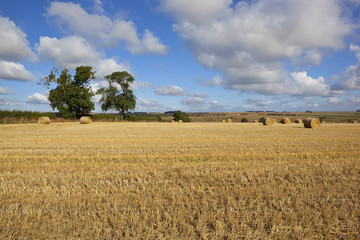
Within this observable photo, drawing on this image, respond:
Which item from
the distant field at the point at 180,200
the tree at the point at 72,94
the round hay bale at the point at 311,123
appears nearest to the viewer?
the distant field at the point at 180,200

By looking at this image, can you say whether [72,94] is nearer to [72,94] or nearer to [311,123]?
[72,94]

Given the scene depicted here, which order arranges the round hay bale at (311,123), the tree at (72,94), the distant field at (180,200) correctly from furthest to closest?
the tree at (72,94)
the round hay bale at (311,123)
the distant field at (180,200)

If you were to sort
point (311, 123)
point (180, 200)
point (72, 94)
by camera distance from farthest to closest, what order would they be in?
Result: point (72, 94) < point (311, 123) < point (180, 200)

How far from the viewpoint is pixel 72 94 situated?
40312mm

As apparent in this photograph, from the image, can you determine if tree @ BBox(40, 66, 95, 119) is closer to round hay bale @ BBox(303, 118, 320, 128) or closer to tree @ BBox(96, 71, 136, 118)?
tree @ BBox(96, 71, 136, 118)

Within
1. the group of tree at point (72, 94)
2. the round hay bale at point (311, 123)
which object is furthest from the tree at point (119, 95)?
the round hay bale at point (311, 123)

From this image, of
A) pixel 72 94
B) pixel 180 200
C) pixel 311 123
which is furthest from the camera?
pixel 72 94

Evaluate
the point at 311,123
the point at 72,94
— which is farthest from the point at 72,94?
the point at 311,123

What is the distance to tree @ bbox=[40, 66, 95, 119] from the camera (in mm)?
40312

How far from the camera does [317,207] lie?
4.48m

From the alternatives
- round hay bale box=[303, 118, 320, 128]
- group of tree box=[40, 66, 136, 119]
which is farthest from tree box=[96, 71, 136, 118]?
round hay bale box=[303, 118, 320, 128]

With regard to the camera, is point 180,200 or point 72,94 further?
point 72,94

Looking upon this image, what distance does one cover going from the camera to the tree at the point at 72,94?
40312 mm

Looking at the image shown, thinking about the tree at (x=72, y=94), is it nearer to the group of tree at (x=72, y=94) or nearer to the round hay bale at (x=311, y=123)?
the group of tree at (x=72, y=94)
